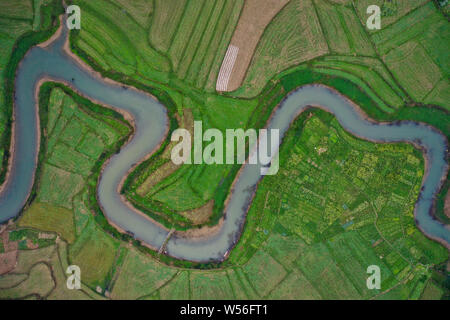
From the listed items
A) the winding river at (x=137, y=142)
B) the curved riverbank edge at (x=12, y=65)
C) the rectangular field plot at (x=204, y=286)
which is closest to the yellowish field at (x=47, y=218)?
the winding river at (x=137, y=142)

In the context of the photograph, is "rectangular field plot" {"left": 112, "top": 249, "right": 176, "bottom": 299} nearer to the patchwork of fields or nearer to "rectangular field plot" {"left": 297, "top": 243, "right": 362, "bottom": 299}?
the patchwork of fields

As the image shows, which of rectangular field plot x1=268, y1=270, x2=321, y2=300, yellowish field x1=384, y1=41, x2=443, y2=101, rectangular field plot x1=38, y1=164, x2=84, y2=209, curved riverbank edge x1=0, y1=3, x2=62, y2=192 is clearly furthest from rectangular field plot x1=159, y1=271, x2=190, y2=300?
yellowish field x1=384, y1=41, x2=443, y2=101

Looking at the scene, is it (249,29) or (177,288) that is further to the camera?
(249,29)

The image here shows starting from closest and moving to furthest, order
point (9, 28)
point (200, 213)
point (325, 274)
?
point (9, 28) < point (325, 274) < point (200, 213)

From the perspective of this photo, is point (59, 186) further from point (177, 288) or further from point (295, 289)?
point (295, 289)

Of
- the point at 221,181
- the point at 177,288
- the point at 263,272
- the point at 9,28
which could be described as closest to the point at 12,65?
the point at 9,28
